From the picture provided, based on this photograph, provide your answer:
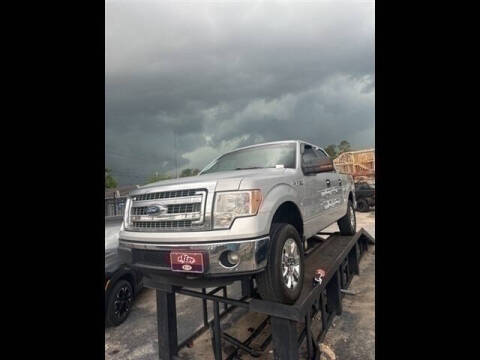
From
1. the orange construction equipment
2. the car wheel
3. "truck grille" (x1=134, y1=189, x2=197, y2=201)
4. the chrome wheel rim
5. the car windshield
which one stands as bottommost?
the car wheel

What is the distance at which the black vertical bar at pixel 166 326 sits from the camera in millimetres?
2752

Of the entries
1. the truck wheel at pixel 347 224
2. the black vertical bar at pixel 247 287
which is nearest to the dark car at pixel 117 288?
the black vertical bar at pixel 247 287

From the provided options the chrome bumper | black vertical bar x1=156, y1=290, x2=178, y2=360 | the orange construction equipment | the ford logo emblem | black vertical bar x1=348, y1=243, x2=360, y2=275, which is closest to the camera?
the chrome bumper

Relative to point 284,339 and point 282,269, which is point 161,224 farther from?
point 284,339

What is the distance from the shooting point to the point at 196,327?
356 cm

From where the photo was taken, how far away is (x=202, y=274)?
182 centimetres

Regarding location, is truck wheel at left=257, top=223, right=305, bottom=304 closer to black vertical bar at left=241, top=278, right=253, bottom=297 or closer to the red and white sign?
black vertical bar at left=241, top=278, right=253, bottom=297

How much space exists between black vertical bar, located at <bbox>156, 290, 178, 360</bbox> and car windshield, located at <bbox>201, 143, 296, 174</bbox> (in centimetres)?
153

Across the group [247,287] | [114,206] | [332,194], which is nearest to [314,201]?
[332,194]

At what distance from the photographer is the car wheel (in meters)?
3.46

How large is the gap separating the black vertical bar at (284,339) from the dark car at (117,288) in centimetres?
230

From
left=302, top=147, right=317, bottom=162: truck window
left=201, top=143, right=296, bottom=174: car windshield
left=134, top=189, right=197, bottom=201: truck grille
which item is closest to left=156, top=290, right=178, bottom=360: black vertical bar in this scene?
left=134, top=189, right=197, bottom=201: truck grille

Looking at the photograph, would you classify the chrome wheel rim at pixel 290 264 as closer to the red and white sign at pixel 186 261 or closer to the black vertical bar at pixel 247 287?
the black vertical bar at pixel 247 287
